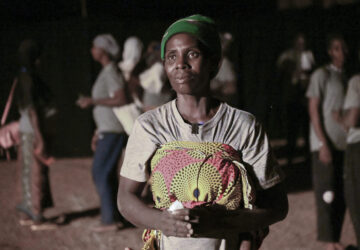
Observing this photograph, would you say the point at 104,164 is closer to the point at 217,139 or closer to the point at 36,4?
the point at 217,139

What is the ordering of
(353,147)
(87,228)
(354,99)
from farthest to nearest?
(87,228)
(353,147)
(354,99)

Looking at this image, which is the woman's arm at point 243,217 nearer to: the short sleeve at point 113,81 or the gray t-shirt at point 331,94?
the gray t-shirt at point 331,94

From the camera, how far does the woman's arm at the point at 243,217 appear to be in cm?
167

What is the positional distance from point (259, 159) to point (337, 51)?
286 centimetres

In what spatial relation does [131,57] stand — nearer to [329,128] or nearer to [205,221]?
[329,128]

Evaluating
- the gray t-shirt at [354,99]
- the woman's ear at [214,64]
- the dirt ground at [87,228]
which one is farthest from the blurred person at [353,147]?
the woman's ear at [214,64]

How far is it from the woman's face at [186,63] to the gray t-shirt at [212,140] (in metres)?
0.13

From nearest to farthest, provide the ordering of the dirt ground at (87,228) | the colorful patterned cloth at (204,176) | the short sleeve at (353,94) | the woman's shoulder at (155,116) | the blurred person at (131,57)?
the colorful patterned cloth at (204,176) → the woman's shoulder at (155,116) → the short sleeve at (353,94) → the dirt ground at (87,228) → the blurred person at (131,57)

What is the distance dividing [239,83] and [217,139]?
925 centimetres

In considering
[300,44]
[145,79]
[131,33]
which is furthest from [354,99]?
[131,33]

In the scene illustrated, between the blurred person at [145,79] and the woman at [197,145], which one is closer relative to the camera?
the woman at [197,145]

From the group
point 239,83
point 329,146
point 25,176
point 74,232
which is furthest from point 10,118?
point 239,83

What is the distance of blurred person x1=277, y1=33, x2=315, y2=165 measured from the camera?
8531 mm

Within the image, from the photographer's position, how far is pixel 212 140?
72.2 inches
